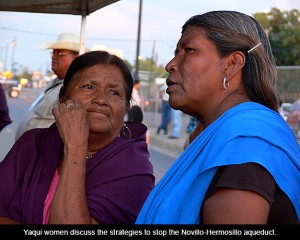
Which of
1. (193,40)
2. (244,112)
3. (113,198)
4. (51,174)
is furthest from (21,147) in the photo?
(244,112)

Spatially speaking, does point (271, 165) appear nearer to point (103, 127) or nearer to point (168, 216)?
point (168, 216)

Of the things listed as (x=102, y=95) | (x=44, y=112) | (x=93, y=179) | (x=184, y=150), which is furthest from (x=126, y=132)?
(x=44, y=112)

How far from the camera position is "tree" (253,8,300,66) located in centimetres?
3325

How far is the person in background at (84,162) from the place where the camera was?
2.47 metres

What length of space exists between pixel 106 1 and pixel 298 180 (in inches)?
89.5

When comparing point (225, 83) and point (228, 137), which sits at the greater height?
point (225, 83)

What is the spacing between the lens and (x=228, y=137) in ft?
6.11

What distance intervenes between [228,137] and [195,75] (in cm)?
39

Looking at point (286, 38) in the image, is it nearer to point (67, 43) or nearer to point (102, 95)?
point (67, 43)

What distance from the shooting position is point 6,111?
625 centimetres

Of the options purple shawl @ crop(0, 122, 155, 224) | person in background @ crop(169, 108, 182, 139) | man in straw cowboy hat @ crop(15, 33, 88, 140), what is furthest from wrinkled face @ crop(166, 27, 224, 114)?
person in background @ crop(169, 108, 182, 139)

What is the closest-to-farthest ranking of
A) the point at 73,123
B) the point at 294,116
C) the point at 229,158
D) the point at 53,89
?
the point at 229,158 → the point at 73,123 → the point at 53,89 → the point at 294,116

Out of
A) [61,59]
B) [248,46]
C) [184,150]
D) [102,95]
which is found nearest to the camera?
[248,46]

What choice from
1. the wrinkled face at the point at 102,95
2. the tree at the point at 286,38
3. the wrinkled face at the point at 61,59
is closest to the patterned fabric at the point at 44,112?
the wrinkled face at the point at 61,59
